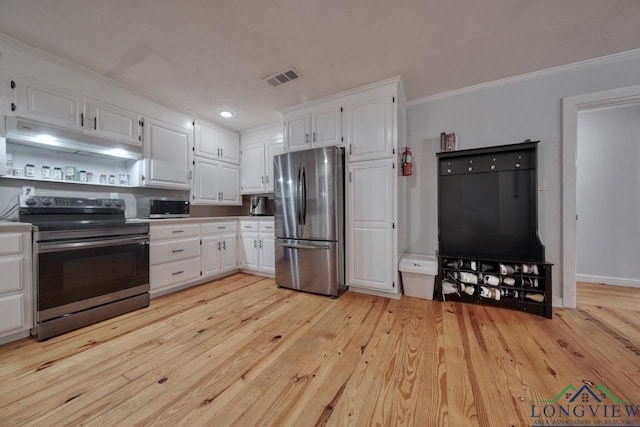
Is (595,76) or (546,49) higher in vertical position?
(546,49)

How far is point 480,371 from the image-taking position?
1397 mm

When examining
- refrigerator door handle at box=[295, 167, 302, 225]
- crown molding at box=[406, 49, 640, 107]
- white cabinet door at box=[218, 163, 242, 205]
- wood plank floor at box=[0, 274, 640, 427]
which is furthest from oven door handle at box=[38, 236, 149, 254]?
crown molding at box=[406, 49, 640, 107]

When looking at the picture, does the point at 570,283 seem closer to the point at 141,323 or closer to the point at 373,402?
the point at 373,402

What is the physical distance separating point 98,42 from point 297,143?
2010mm

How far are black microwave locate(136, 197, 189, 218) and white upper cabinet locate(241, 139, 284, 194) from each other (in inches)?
41.8

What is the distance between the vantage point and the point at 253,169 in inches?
152

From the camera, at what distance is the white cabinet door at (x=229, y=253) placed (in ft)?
11.1

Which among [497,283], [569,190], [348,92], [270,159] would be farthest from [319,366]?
[270,159]

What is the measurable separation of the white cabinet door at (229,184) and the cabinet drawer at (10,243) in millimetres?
2134

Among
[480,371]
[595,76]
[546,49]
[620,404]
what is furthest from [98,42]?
[595,76]

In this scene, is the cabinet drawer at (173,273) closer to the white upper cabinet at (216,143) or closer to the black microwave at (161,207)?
the black microwave at (161,207)

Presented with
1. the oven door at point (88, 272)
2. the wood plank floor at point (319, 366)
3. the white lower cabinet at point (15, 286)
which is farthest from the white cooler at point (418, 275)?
the white lower cabinet at point (15, 286)

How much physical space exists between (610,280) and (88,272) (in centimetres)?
594

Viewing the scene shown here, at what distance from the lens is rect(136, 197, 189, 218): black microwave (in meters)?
2.81
